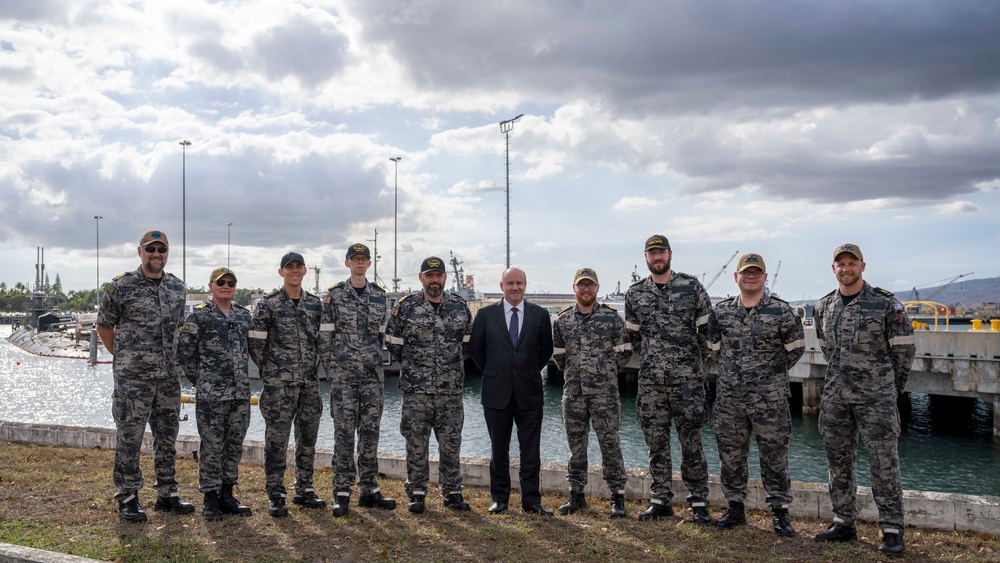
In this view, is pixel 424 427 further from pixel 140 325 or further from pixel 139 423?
pixel 140 325

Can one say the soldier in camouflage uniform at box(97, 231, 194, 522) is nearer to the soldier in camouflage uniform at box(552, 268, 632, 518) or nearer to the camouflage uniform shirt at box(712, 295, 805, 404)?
the soldier in camouflage uniform at box(552, 268, 632, 518)

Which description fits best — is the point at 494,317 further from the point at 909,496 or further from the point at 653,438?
the point at 909,496

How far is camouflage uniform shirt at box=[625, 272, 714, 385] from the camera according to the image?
215 inches

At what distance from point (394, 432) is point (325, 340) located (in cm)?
1385

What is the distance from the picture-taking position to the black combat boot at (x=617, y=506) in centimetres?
569

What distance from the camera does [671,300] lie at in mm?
5527

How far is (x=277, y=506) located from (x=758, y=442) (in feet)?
12.6

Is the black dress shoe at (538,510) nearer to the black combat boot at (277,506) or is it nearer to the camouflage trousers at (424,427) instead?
the camouflage trousers at (424,427)

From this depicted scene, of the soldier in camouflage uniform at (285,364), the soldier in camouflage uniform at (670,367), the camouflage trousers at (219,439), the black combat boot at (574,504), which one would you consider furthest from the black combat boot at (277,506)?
the soldier in camouflage uniform at (670,367)

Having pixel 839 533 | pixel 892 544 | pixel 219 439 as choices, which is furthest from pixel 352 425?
pixel 892 544

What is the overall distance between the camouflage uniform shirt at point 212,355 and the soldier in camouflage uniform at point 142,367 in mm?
204

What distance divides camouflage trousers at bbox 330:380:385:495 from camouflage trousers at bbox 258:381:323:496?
179mm

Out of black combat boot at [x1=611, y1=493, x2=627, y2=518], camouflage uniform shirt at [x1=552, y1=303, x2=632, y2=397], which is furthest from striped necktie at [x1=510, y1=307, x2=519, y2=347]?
black combat boot at [x1=611, y1=493, x2=627, y2=518]

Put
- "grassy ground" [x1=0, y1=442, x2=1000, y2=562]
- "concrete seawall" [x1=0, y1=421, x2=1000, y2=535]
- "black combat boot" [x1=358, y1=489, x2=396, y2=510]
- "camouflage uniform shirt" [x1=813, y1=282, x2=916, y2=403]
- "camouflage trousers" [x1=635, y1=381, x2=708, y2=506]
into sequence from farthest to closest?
"black combat boot" [x1=358, y1=489, x2=396, y2=510], "camouflage trousers" [x1=635, y1=381, x2=708, y2=506], "concrete seawall" [x1=0, y1=421, x2=1000, y2=535], "camouflage uniform shirt" [x1=813, y1=282, x2=916, y2=403], "grassy ground" [x1=0, y1=442, x2=1000, y2=562]
